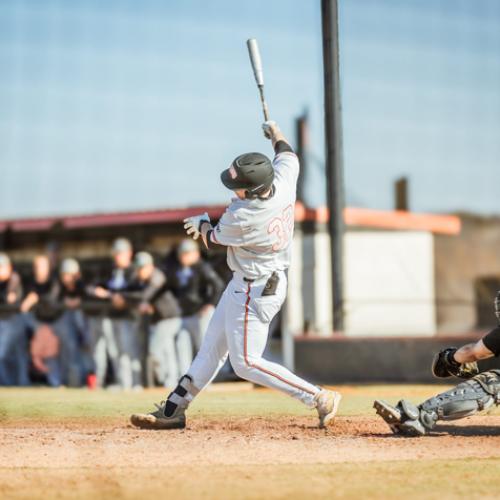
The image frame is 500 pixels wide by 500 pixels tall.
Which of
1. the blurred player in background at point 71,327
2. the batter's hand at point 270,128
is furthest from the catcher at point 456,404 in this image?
the blurred player in background at point 71,327

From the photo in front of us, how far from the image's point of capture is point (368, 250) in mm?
18266

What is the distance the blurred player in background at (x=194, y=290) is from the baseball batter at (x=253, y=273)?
5.33 m

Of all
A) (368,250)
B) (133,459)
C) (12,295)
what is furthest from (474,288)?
(133,459)

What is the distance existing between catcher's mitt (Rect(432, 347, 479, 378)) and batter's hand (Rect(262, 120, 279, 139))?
6.73 ft

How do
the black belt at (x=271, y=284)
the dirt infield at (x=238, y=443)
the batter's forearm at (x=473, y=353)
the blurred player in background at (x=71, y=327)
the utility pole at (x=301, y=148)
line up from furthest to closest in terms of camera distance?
the utility pole at (x=301, y=148) < the blurred player in background at (x=71, y=327) < the black belt at (x=271, y=284) < the batter's forearm at (x=473, y=353) < the dirt infield at (x=238, y=443)

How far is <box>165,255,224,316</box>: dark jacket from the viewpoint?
40.8 feet

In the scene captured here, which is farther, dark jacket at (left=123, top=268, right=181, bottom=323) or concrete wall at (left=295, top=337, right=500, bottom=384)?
concrete wall at (left=295, top=337, right=500, bottom=384)

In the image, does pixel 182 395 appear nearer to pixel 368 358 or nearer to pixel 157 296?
pixel 157 296

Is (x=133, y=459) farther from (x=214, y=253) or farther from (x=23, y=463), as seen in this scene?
(x=214, y=253)

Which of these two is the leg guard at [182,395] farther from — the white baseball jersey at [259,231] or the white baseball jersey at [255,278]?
the white baseball jersey at [259,231]

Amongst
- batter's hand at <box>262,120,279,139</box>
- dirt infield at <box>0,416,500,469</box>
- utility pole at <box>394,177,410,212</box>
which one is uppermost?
batter's hand at <box>262,120,279,139</box>

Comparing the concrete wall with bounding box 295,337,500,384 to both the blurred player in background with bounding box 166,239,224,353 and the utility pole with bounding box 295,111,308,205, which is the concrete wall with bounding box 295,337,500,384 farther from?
the utility pole with bounding box 295,111,308,205

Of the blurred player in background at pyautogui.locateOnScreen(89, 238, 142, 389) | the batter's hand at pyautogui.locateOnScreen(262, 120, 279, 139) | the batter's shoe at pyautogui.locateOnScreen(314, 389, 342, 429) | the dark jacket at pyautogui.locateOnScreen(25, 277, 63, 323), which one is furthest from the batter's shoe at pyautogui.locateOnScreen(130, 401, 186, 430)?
the dark jacket at pyautogui.locateOnScreen(25, 277, 63, 323)

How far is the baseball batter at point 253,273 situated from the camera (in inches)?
264
